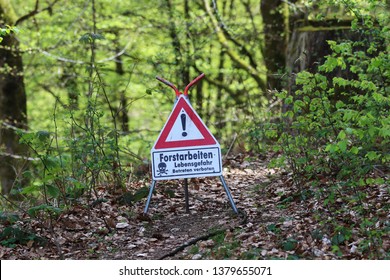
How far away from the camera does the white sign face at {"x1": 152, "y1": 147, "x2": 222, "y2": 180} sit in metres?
6.86

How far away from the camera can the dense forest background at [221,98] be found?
20.5ft

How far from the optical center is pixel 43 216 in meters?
7.30

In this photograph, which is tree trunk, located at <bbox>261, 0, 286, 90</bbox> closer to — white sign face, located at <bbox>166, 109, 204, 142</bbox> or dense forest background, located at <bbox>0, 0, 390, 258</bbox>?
dense forest background, located at <bbox>0, 0, 390, 258</bbox>

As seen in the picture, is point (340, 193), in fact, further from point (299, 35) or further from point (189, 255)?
point (299, 35)

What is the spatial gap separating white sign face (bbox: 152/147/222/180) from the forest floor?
0.63 meters

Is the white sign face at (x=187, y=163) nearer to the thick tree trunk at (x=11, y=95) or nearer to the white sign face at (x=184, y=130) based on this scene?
the white sign face at (x=184, y=130)

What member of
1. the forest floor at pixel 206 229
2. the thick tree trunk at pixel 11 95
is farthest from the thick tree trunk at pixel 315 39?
the thick tree trunk at pixel 11 95

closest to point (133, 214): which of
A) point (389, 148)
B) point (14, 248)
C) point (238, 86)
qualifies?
point (14, 248)

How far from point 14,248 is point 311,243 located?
3212mm

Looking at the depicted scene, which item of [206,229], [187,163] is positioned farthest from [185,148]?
[206,229]

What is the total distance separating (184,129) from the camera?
6914 millimetres

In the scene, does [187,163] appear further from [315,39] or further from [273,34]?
[273,34]

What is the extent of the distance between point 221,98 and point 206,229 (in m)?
12.4

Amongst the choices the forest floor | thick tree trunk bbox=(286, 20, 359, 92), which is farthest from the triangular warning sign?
thick tree trunk bbox=(286, 20, 359, 92)
